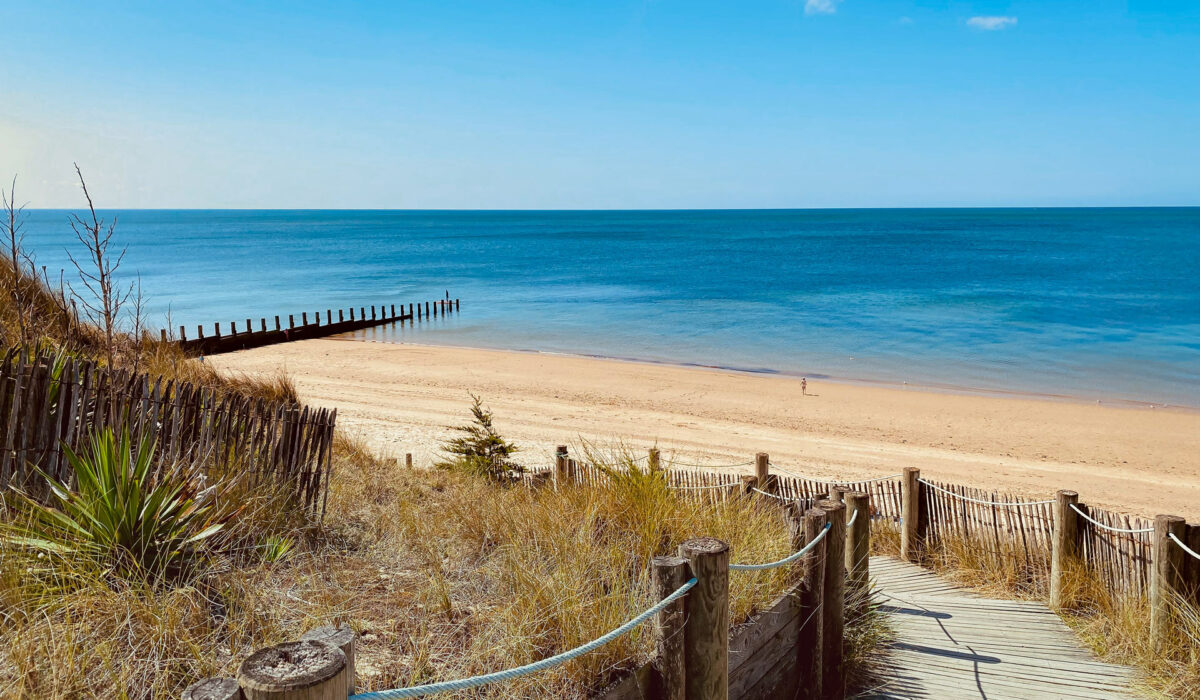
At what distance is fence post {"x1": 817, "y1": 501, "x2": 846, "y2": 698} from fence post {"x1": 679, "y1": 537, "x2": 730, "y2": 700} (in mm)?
1521

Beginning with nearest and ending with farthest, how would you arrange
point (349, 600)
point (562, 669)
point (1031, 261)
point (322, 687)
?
point (322, 687) < point (562, 669) < point (349, 600) < point (1031, 261)

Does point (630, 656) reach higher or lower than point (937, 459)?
higher

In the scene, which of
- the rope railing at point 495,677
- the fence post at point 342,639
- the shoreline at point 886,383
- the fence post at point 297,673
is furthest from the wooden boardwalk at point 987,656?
the shoreline at point 886,383

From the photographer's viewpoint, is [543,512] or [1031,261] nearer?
[543,512]

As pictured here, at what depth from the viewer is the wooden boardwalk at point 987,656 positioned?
16.0ft

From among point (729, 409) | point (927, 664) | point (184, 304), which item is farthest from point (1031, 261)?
point (927, 664)

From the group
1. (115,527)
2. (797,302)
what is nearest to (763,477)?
(115,527)

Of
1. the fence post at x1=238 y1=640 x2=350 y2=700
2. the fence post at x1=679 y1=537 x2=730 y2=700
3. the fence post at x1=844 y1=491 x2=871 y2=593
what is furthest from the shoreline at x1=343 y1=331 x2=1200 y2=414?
the fence post at x1=238 y1=640 x2=350 y2=700

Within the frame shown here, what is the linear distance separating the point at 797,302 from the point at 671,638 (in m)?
49.1

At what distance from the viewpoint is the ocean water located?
30.1 meters

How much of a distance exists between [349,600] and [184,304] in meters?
50.1

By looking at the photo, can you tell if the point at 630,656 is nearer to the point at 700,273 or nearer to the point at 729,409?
the point at 729,409

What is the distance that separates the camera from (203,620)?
11.4 ft

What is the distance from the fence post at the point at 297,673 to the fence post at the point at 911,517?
23.7 feet
